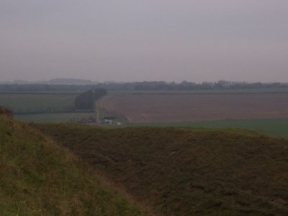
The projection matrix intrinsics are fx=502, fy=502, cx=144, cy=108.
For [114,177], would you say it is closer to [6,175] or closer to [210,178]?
[210,178]

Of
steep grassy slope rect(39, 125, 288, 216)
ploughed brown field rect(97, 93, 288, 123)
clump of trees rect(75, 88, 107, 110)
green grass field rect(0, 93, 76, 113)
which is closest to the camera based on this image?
steep grassy slope rect(39, 125, 288, 216)

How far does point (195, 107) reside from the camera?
5253 cm

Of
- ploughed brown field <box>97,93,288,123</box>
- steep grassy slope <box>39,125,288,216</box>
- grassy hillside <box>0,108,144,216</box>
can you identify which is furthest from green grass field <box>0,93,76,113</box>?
grassy hillside <box>0,108,144,216</box>

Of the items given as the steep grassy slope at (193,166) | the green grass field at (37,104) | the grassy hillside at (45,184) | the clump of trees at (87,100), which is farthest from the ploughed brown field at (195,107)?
the grassy hillside at (45,184)

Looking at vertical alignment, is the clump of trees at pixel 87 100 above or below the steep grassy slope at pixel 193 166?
above

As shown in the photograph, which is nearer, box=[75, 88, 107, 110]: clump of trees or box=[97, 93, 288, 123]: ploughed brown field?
box=[97, 93, 288, 123]: ploughed brown field

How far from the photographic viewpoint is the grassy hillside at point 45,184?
10.0 metres

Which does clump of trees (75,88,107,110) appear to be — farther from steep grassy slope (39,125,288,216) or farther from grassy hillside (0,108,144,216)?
grassy hillside (0,108,144,216)

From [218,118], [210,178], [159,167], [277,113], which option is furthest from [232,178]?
[277,113]

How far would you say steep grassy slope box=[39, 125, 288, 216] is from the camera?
15.0 meters

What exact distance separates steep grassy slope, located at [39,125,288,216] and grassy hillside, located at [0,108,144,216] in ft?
9.06

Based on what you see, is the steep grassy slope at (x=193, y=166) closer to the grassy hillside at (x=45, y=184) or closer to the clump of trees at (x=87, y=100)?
the grassy hillside at (x=45, y=184)

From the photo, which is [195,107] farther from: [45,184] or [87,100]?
[45,184]

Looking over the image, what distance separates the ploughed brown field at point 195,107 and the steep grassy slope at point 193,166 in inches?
760
